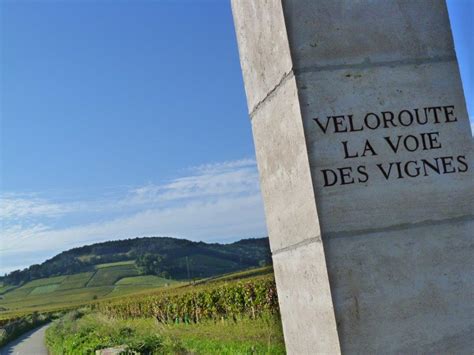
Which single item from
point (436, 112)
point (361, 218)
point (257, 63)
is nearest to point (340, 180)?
point (361, 218)

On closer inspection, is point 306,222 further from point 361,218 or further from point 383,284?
point 383,284

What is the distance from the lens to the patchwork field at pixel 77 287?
78.1 metres

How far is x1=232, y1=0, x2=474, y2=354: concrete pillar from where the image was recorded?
12.2 ft

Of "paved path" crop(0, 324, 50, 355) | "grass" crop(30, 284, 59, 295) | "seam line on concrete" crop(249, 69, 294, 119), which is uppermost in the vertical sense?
"grass" crop(30, 284, 59, 295)

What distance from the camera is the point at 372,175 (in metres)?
3.81

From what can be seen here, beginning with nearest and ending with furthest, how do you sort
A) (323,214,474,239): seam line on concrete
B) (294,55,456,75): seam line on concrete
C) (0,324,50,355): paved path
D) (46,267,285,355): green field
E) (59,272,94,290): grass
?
(323,214,474,239): seam line on concrete < (294,55,456,75): seam line on concrete < (46,267,285,355): green field < (0,324,50,355): paved path < (59,272,94,290): grass

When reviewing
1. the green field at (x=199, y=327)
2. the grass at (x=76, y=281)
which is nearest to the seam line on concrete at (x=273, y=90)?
the green field at (x=199, y=327)

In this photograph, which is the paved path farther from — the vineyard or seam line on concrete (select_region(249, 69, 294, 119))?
seam line on concrete (select_region(249, 69, 294, 119))

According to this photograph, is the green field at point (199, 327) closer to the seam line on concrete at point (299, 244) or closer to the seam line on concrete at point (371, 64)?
the seam line on concrete at point (299, 244)

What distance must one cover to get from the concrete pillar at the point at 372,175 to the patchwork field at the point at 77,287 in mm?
71299

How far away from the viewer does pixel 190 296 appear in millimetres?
26312

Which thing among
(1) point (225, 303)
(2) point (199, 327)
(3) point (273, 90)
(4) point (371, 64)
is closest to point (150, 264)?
(1) point (225, 303)

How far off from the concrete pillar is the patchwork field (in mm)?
71299

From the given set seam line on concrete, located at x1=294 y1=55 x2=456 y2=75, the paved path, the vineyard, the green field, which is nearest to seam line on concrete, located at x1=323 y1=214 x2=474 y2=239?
seam line on concrete, located at x1=294 y1=55 x2=456 y2=75
